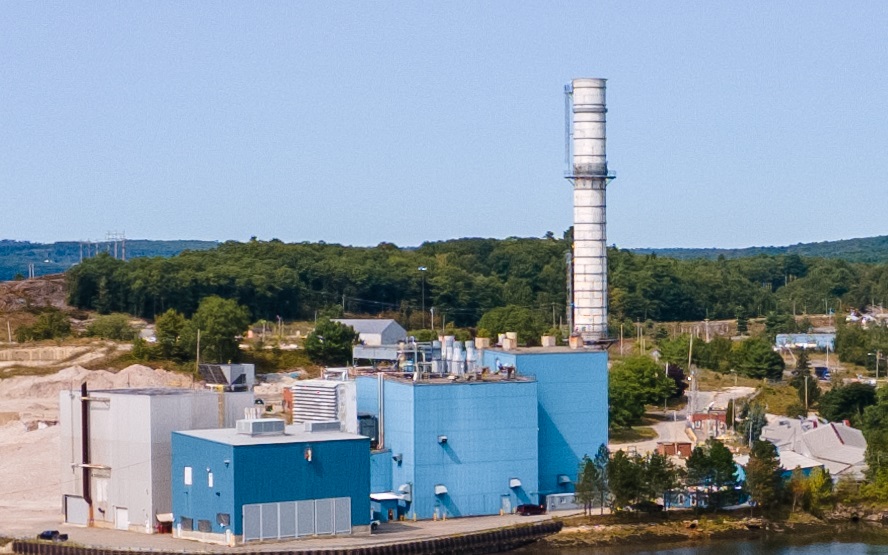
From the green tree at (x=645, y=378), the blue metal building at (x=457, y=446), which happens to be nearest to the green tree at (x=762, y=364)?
the green tree at (x=645, y=378)

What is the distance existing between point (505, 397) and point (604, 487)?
329 centimetres

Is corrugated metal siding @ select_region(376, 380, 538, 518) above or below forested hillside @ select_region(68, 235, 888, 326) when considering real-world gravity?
below

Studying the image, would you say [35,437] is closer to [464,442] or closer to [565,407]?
[464,442]

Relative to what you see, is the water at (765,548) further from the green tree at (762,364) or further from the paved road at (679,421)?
the green tree at (762,364)

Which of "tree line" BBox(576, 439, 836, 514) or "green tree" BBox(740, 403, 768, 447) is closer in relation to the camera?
"tree line" BBox(576, 439, 836, 514)

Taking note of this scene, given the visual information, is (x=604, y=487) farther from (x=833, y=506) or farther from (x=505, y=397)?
(x=833, y=506)

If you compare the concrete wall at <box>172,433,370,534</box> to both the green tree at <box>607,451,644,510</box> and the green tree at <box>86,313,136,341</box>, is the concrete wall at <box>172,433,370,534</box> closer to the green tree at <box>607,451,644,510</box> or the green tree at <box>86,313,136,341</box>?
the green tree at <box>607,451,644,510</box>

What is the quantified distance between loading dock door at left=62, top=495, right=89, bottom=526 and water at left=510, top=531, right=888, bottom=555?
33.3 feet

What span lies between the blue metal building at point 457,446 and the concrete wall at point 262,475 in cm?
347

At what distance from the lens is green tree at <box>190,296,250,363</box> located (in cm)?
6619

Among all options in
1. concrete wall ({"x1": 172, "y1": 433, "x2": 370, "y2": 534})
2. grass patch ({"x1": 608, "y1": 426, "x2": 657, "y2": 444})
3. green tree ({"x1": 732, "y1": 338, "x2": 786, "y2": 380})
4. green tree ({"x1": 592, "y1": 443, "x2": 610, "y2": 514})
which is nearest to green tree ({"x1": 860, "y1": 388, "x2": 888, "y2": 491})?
grass patch ({"x1": 608, "y1": 426, "x2": 657, "y2": 444})

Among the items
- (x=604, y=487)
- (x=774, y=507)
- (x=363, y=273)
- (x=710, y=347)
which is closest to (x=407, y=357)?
(x=604, y=487)

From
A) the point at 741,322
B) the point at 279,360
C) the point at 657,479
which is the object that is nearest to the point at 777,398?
the point at 279,360

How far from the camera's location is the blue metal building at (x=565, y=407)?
4016cm
